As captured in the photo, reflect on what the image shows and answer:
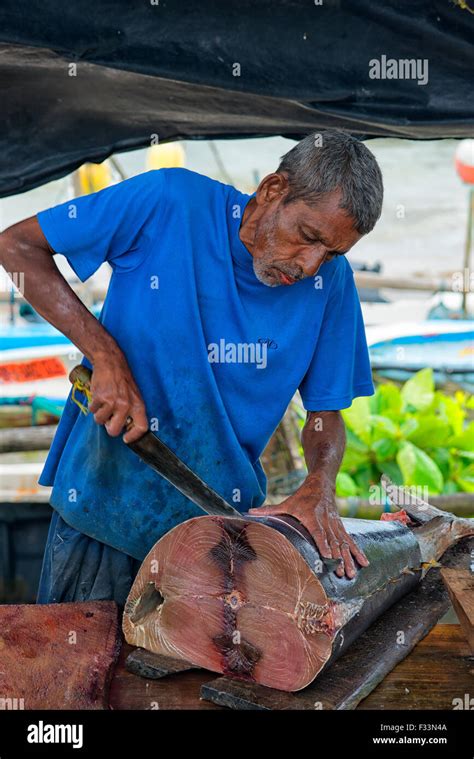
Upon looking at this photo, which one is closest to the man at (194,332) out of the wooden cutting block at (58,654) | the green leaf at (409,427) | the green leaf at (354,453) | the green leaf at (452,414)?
the wooden cutting block at (58,654)

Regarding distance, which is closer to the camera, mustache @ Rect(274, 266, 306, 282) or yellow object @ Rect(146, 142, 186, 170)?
mustache @ Rect(274, 266, 306, 282)

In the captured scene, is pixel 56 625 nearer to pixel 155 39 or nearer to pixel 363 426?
pixel 155 39

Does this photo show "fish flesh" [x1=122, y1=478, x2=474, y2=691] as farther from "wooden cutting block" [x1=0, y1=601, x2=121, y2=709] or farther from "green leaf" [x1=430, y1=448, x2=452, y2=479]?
"green leaf" [x1=430, y1=448, x2=452, y2=479]

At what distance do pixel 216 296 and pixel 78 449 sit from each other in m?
0.70

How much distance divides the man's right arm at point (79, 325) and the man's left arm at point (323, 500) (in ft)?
1.67

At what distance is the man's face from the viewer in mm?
2496

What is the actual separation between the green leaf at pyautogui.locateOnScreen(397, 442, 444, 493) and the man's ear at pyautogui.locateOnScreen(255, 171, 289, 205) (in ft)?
12.9

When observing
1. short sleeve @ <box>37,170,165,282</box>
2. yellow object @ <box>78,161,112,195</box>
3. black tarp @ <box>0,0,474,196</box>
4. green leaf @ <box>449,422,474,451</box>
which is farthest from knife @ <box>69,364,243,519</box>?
green leaf @ <box>449,422,474,451</box>

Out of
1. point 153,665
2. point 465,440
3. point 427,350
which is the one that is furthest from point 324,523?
point 427,350

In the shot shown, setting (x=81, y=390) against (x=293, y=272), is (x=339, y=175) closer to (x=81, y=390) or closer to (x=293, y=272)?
(x=293, y=272)

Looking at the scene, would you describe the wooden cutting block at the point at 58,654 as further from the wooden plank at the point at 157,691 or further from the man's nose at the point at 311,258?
the man's nose at the point at 311,258

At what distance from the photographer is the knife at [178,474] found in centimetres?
253

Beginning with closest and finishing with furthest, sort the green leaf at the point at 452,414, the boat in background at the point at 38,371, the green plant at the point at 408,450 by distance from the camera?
1. the green plant at the point at 408,450
2. the green leaf at the point at 452,414
3. the boat in background at the point at 38,371

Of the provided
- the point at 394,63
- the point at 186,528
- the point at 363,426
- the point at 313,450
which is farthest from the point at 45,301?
the point at 363,426
